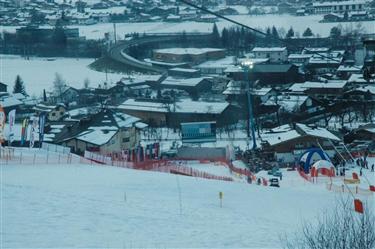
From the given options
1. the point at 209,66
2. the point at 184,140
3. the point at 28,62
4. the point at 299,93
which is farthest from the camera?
the point at 28,62

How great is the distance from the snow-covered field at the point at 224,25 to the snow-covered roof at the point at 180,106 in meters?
6.36

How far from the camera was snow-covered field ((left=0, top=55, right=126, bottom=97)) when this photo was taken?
8820 mm

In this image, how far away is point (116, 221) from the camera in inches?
73.3

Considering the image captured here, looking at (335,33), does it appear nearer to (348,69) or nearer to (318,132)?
(348,69)

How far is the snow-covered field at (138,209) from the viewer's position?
169cm

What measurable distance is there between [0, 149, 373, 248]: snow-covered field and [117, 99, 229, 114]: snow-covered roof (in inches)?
139

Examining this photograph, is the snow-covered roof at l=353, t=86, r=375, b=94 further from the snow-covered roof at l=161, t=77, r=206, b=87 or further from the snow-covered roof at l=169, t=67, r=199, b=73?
the snow-covered roof at l=169, t=67, r=199, b=73

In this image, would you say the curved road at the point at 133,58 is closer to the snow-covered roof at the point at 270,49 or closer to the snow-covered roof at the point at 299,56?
the snow-covered roof at the point at 270,49

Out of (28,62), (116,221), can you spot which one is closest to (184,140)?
(116,221)

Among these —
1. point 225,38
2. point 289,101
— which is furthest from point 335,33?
point 289,101

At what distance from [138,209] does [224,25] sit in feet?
42.9

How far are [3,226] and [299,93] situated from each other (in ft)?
19.7

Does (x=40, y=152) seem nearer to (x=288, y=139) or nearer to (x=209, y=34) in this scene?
(x=288, y=139)

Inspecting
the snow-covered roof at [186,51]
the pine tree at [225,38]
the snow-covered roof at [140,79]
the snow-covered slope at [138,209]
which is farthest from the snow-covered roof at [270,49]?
the snow-covered slope at [138,209]
